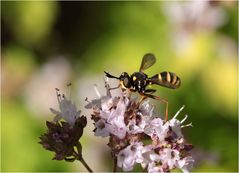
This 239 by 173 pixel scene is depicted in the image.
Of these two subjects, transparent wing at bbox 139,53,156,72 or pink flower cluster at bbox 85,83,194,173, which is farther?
transparent wing at bbox 139,53,156,72

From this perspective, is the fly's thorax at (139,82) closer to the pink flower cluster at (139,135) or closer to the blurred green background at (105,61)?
the pink flower cluster at (139,135)

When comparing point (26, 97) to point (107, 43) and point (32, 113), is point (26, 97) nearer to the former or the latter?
point (32, 113)

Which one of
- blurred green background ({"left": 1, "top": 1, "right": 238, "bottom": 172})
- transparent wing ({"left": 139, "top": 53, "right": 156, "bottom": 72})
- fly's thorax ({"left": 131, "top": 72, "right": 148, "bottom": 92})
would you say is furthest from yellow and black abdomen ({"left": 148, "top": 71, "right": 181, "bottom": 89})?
blurred green background ({"left": 1, "top": 1, "right": 238, "bottom": 172})

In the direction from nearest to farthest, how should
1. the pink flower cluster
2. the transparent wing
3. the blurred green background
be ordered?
the pink flower cluster
the transparent wing
the blurred green background

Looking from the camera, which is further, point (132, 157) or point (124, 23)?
point (124, 23)

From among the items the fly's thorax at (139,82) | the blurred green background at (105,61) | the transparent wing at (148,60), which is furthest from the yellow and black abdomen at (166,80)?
the blurred green background at (105,61)

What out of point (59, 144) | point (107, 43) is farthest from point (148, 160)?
point (107, 43)

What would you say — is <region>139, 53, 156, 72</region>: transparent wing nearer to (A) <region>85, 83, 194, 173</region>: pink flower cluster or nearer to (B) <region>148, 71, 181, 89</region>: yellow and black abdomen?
(B) <region>148, 71, 181, 89</region>: yellow and black abdomen
